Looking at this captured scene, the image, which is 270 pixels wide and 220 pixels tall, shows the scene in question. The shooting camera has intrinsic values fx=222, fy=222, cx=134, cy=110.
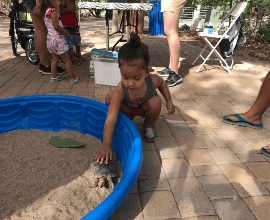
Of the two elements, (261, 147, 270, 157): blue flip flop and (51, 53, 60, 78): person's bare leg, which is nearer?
(261, 147, 270, 157): blue flip flop

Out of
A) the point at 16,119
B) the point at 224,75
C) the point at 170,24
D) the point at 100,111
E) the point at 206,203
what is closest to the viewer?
the point at 206,203

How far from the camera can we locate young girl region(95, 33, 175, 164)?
5.05ft

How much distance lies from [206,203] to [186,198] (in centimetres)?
12

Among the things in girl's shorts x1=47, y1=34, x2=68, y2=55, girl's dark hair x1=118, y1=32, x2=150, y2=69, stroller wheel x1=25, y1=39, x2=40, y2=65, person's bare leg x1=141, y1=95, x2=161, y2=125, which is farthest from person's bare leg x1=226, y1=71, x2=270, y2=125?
stroller wheel x1=25, y1=39, x2=40, y2=65

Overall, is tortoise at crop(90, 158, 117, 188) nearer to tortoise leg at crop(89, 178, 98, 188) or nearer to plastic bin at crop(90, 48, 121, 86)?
tortoise leg at crop(89, 178, 98, 188)

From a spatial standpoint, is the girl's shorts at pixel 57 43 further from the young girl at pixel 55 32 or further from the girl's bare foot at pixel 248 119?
the girl's bare foot at pixel 248 119

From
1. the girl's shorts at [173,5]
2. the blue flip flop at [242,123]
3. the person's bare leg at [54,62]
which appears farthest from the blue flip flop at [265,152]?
the person's bare leg at [54,62]

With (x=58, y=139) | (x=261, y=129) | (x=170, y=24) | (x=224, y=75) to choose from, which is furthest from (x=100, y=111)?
(x=224, y=75)

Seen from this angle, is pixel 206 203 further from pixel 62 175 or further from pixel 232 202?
pixel 62 175

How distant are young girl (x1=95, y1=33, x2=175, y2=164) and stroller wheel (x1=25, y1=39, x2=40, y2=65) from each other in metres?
2.62

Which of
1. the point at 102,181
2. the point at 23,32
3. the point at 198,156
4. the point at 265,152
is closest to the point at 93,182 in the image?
the point at 102,181

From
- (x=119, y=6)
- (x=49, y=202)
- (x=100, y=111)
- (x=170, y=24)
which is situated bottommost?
(x=49, y=202)

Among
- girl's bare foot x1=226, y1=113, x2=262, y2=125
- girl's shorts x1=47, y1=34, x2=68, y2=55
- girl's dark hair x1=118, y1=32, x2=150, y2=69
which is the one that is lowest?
girl's bare foot x1=226, y1=113, x2=262, y2=125

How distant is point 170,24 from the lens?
3.21 metres
